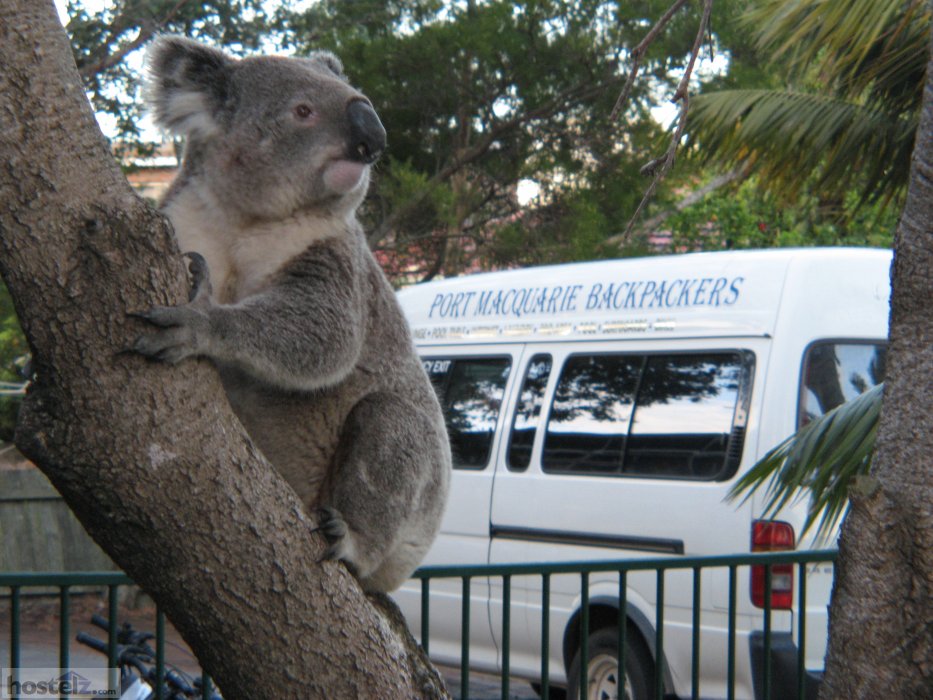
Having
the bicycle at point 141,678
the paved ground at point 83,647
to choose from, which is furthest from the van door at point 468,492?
the bicycle at point 141,678

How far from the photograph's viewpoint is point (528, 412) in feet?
23.2

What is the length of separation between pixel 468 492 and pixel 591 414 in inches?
36.4

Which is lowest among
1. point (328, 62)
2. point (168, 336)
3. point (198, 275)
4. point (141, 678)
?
point (141, 678)

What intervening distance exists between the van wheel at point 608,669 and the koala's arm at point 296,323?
143 inches

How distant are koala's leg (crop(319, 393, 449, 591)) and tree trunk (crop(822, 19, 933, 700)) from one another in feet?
3.49

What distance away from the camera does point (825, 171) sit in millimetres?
7676

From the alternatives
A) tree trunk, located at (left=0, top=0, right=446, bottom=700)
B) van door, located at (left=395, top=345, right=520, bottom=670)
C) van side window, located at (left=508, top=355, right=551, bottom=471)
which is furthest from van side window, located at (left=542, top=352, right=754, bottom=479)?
tree trunk, located at (left=0, top=0, right=446, bottom=700)

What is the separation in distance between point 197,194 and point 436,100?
24.9 feet

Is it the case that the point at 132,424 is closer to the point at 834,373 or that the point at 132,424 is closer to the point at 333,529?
the point at 333,529

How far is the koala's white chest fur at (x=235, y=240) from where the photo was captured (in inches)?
106

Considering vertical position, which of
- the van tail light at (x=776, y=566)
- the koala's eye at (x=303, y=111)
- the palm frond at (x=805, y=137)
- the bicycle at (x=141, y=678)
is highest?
the palm frond at (x=805, y=137)

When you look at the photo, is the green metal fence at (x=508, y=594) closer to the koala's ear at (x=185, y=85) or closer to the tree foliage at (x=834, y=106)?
the koala's ear at (x=185, y=85)

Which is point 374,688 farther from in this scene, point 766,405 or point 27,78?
point 766,405

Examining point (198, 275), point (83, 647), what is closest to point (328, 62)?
point (198, 275)
